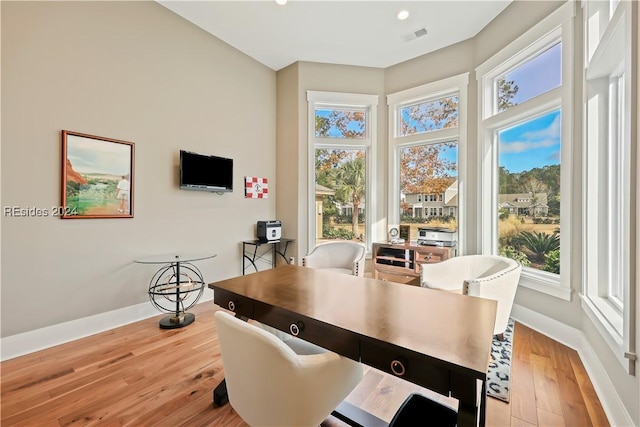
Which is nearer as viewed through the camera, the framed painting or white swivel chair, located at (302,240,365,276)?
the framed painting

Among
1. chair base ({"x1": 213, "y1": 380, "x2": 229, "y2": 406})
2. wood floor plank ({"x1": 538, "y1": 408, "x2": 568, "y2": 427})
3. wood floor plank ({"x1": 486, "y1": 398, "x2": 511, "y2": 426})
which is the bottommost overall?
wood floor plank ({"x1": 486, "y1": 398, "x2": 511, "y2": 426})

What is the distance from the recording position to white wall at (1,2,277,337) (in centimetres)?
222

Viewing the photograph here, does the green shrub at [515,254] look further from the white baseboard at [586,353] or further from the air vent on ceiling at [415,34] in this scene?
the air vent on ceiling at [415,34]

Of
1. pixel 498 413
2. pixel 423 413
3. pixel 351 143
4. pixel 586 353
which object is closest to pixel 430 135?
pixel 351 143

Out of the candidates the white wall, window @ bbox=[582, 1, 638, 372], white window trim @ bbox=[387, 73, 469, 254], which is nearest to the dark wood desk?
window @ bbox=[582, 1, 638, 372]

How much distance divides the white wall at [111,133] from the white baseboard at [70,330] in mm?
56

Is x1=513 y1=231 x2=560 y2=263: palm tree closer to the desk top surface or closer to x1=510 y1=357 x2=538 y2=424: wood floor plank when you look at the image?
x1=510 y1=357 x2=538 y2=424: wood floor plank

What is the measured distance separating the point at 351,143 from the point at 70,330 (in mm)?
3949

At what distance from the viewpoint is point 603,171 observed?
2117 millimetres

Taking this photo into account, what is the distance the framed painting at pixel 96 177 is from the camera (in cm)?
246

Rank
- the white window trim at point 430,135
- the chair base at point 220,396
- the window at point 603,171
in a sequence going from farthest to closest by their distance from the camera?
the white window trim at point 430,135 → the window at point 603,171 → the chair base at point 220,396

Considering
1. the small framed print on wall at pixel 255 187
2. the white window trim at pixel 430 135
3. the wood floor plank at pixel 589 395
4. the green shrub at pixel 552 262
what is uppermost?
the white window trim at pixel 430 135

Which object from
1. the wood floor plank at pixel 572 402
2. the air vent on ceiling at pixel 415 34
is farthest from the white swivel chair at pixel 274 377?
the air vent on ceiling at pixel 415 34

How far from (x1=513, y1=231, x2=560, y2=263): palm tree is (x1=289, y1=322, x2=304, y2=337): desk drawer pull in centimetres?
276
